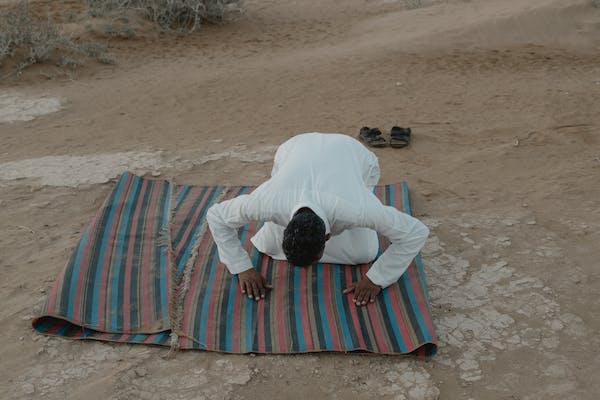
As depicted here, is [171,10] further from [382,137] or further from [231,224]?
[231,224]

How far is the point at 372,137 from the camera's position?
5.11 m

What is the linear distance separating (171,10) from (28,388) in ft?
23.0

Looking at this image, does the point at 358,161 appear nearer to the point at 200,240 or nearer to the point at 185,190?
the point at 200,240

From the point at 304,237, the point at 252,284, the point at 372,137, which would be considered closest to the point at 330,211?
the point at 304,237

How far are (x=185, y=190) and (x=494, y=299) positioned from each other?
219 cm

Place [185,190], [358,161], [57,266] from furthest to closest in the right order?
[185,190] < [57,266] < [358,161]

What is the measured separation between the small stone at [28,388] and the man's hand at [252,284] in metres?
1.05

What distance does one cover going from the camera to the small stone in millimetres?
2632

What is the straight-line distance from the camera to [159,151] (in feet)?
16.5

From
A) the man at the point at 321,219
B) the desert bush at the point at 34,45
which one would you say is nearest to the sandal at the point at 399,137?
the man at the point at 321,219

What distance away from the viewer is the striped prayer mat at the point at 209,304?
2.87m

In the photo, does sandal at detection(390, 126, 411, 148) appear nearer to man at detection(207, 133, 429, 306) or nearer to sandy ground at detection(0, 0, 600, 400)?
sandy ground at detection(0, 0, 600, 400)

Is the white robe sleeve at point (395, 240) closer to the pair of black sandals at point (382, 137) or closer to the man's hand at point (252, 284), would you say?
the man's hand at point (252, 284)

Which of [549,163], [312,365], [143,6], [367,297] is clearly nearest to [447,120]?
[549,163]
